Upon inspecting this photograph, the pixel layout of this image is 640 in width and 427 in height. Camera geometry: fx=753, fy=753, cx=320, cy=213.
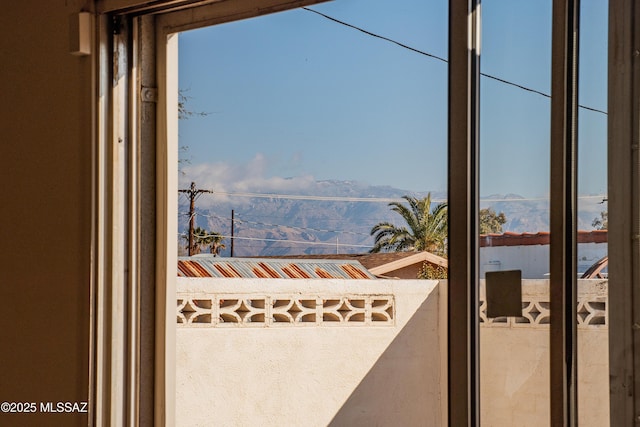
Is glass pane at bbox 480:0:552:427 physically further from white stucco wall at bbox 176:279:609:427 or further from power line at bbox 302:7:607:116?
white stucco wall at bbox 176:279:609:427

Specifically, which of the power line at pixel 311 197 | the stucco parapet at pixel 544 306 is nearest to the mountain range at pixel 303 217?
the power line at pixel 311 197

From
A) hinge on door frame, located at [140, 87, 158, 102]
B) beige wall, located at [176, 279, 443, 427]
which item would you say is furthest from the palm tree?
beige wall, located at [176, 279, 443, 427]

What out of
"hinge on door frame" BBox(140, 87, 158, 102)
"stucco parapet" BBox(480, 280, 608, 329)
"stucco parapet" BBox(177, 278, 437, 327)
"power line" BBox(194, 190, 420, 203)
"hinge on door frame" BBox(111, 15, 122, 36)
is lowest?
"stucco parapet" BBox(177, 278, 437, 327)

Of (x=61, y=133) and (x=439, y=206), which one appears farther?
(x=439, y=206)

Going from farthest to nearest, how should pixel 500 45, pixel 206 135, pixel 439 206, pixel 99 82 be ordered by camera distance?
1. pixel 206 135
2. pixel 439 206
3. pixel 99 82
4. pixel 500 45

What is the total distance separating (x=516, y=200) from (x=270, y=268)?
284 centimetres

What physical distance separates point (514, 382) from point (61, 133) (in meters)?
1.17

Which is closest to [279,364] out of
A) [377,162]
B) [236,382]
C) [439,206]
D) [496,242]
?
[236,382]

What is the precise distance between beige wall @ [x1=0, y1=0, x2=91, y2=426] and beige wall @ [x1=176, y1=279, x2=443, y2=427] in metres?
1.92

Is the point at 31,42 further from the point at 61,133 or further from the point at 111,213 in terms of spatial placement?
the point at 111,213

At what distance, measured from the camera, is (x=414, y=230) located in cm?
261

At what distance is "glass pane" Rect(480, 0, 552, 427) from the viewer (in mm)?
1226

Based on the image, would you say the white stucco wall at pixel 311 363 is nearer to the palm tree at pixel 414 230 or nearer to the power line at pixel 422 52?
the palm tree at pixel 414 230

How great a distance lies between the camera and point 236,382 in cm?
429
